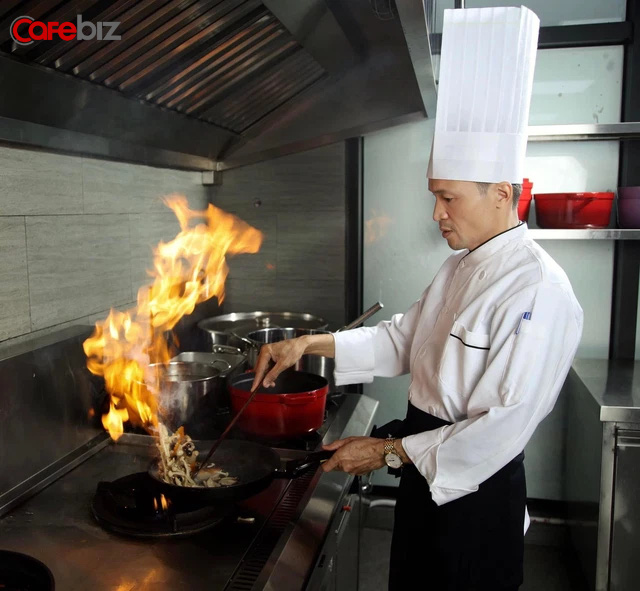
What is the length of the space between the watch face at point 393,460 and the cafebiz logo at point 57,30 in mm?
1028

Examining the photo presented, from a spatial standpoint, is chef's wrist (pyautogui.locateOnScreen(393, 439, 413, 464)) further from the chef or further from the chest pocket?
the chest pocket

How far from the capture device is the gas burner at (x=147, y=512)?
1.28 metres

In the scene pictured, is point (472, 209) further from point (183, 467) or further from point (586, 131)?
point (586, 131)

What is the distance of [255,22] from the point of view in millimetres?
1500

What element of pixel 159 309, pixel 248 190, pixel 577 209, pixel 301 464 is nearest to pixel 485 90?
pixel 301 464

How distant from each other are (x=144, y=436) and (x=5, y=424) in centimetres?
43

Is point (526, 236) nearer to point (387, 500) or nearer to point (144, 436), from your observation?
point (144, 436)

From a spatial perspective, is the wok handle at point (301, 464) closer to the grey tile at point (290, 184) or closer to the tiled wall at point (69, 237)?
the tiled wall at point (69, 237)

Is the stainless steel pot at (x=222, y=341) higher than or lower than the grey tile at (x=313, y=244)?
lower

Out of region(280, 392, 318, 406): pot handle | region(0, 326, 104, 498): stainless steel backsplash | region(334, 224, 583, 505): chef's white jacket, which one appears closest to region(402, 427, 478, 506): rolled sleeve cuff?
region(334, 224, 583, 505): chef's white jacket

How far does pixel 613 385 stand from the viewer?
2.52m

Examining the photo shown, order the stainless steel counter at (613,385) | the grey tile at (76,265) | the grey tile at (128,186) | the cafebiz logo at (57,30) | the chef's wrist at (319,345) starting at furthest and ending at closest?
the stainless steel counter at (613,385)
the grey tile at (128,186)
the chef's wrist at (319,345)
the grey tile at (76,265)
the cafebiz logo at (57,30)

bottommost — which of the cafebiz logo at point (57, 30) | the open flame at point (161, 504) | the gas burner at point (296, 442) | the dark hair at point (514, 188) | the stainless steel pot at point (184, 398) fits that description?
the gas burner at point (296, 442)

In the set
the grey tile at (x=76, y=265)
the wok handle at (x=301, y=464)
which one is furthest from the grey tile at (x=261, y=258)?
the wok handle at (x=301, y=464)
